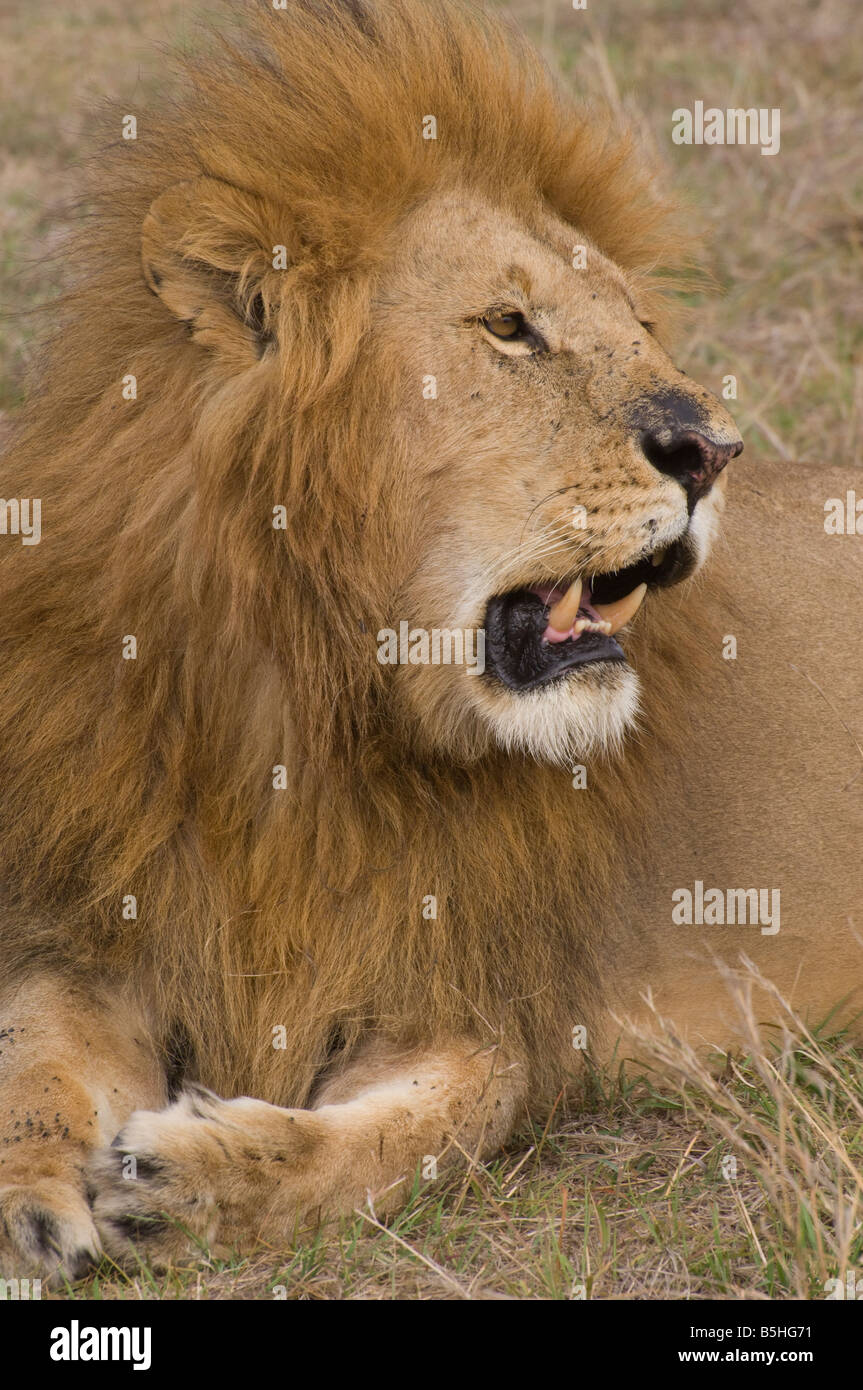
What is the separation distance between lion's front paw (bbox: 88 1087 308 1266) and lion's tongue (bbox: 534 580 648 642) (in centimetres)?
102

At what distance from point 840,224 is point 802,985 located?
4.95m

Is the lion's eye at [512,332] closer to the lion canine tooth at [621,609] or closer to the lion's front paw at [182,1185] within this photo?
the lion canine tooth at [621,609]

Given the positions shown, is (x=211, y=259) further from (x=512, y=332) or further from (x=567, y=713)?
(x=567, y=713)

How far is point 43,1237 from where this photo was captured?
283 cm

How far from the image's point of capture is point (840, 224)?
25.9ft

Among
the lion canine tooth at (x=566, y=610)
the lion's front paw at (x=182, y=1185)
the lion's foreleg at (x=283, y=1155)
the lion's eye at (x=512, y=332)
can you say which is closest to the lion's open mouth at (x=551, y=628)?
the lion canine tooth at (x=566, y=610)

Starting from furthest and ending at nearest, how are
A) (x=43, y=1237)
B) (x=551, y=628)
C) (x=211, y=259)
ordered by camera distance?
(x=551, y=628) < (x=211, y=259) < (x=43, y=1237)

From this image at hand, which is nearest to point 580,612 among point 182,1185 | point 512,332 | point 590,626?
point 590,626

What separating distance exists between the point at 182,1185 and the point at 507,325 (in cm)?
162

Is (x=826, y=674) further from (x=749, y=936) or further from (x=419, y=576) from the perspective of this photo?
(x=419, y=576)

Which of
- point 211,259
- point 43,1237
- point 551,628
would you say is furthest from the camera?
point 551,628

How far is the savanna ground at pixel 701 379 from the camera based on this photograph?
9.54 feet

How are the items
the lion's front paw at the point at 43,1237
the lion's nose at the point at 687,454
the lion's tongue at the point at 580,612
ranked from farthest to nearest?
1. the lion's tongue at the point at 580,612
2. the lion's nose at the point at 687,454
3. the lion's front paw at the point at 43,1237

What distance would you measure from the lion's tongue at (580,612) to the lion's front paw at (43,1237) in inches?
50.5
